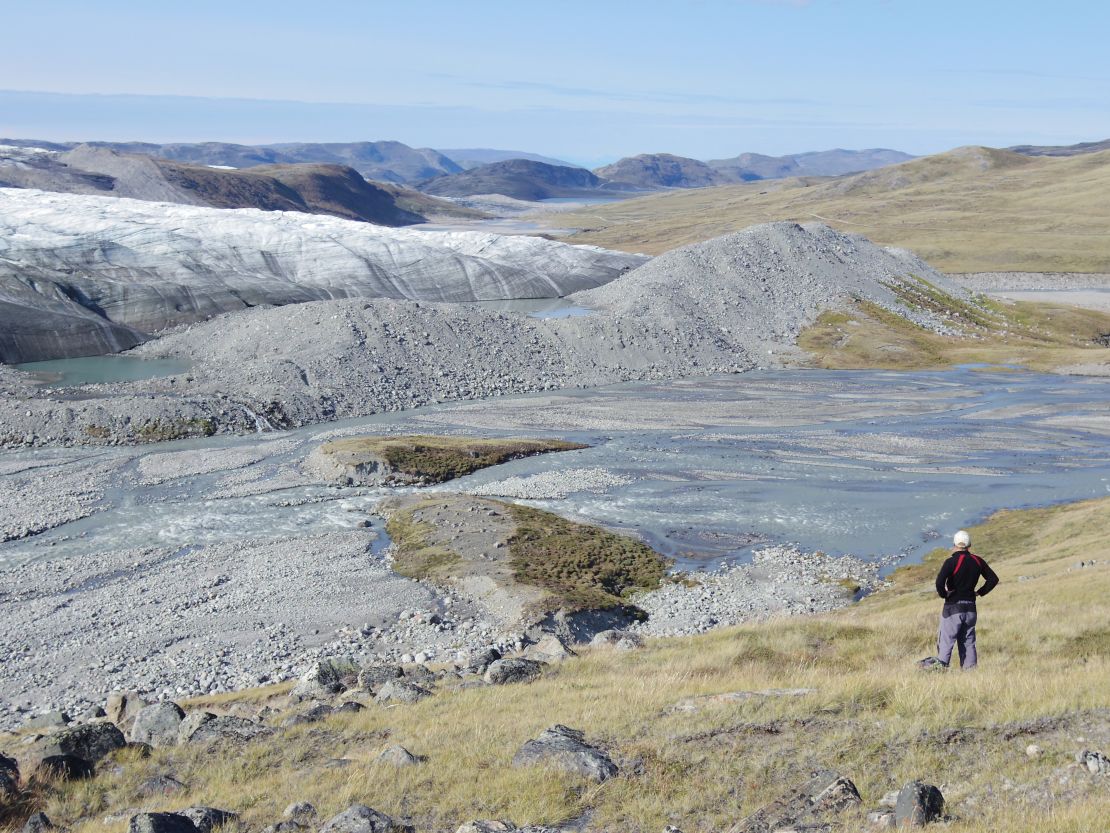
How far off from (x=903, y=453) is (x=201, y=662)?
1963 inches

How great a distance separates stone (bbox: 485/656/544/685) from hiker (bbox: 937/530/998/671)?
1027 centimetres

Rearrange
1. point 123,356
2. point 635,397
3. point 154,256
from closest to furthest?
point 635,397, point 123,356, point 154,256

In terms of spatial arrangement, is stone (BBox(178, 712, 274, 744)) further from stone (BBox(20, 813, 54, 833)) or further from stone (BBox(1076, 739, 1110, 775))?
Result: stone (BBox(1076, 739, 1110, 775))

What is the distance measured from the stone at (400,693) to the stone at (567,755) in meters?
6.52

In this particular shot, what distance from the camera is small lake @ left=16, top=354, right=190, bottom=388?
88.6 meters

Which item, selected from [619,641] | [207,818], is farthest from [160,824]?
[619,641]

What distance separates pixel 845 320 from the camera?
116 m

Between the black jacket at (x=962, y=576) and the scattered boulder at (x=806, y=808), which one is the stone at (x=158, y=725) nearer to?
the scattered boulder at (x=806, y=808)

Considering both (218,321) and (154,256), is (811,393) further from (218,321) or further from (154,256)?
(154,256)

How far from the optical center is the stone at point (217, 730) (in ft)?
65.2

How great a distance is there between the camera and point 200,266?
132 meters

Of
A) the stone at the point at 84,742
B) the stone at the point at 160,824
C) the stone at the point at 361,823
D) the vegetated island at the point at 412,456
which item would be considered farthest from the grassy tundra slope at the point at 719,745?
the vegetated island at the point at 412,456

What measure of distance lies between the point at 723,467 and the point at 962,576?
4380cm

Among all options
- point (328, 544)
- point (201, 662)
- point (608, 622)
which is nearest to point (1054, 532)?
point (608, 622)
